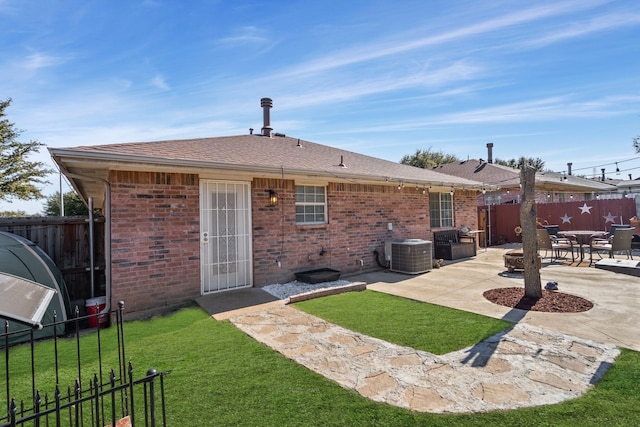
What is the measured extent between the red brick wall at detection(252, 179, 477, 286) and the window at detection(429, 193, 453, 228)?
19.7 inches

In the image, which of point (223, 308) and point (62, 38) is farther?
point (62, 38)

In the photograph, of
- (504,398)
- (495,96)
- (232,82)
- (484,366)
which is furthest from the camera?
(495,96)

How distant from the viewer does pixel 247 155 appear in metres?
8.28

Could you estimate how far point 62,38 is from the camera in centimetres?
730

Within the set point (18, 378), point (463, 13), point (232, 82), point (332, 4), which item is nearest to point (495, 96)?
point (463, 13)

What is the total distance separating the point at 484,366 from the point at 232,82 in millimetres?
9453

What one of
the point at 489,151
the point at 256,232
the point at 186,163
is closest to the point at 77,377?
the point at 186,163

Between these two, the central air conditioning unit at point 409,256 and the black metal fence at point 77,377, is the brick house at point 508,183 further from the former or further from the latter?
the black metal fence at point 77,377

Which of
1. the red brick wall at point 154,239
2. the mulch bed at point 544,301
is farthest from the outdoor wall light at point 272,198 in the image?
the mulch bed at point 544,301

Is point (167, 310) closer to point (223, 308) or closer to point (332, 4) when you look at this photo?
point (223, 308)

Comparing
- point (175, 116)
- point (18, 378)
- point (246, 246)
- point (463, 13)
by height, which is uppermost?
point (463, 13)

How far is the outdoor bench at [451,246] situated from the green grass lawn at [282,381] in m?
6.31

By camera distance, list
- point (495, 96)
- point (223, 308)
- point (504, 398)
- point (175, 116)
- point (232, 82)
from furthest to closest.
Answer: point (495, 96), point (175, 116), point (232, 82), point (223, 308), point (504, 398)

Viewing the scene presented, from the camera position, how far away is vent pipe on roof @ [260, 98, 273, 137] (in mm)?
12672
